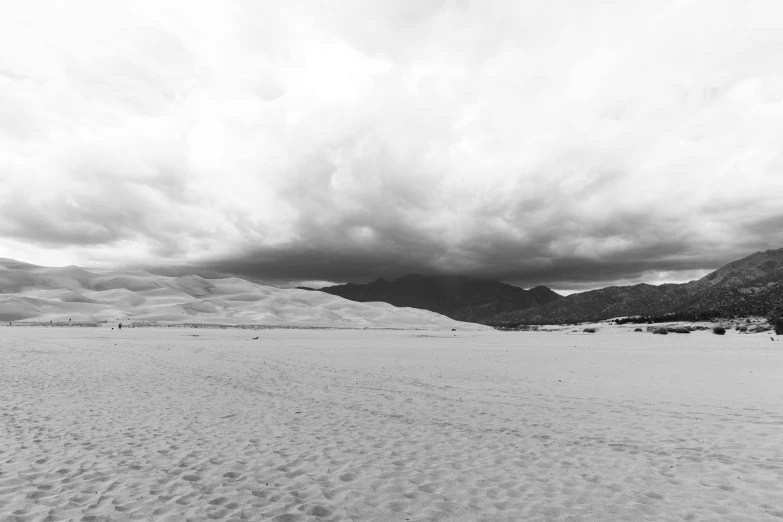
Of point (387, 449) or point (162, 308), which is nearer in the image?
point (387, 449)

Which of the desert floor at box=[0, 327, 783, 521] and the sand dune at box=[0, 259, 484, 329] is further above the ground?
the sand dune at box=[0, 259, 484, 329]

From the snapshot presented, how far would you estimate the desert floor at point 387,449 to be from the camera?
288 inches

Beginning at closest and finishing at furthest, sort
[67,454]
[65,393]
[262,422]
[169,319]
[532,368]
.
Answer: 1. [67,454]
2. [262,422]
3. [65,393]
4. [532,368]
5. [169,319]

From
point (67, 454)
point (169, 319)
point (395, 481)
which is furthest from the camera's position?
point (169, 319)

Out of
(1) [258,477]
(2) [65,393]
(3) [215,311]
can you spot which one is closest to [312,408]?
(1) [258,477]

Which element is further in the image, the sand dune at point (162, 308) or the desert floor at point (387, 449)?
the sand dune at point (162, 308)

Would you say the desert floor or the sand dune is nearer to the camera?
the desert floor

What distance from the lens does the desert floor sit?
24.0 ft

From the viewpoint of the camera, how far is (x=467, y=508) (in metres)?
7.25

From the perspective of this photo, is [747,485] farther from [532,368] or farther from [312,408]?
[532,368]

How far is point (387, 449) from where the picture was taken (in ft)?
34.5

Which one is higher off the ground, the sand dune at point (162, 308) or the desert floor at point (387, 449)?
the sand dune at point (162, 308)

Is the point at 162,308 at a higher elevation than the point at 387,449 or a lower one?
higher

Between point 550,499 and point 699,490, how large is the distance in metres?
2.91
